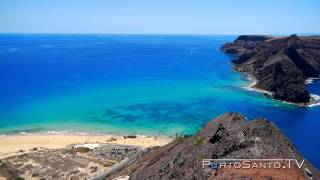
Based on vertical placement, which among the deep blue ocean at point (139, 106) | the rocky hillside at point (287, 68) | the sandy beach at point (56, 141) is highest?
the rocky hillside at point (287, 68)

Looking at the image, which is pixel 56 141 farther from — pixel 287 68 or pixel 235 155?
pixel 287 68

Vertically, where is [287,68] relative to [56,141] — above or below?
above

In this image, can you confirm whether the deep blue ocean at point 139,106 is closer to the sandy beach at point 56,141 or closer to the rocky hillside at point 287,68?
the sandy beach at point 56,141

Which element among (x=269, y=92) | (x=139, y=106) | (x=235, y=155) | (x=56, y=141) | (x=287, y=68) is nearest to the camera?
(x=235, y=155)

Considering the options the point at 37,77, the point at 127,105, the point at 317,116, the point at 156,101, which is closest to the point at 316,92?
the point at 317,116

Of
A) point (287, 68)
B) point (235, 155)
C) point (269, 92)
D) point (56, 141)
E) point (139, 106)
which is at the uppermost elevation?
point (235, 155)

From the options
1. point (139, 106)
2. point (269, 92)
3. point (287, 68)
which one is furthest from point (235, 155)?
point (287, 68)

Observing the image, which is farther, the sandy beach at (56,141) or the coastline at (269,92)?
the coastline at (269,92)

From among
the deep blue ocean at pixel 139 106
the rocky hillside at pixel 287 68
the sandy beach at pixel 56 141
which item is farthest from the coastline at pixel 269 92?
the sandy beach at pixel 56 141
